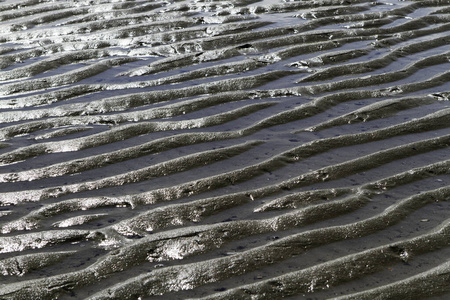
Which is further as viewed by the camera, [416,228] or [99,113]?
[99,113]

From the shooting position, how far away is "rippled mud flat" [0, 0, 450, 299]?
2.65m

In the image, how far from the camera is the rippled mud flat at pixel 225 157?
2654mm

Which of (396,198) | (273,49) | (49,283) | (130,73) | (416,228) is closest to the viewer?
(49,283)

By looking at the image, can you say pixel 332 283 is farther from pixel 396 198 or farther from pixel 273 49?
pixel 273 49

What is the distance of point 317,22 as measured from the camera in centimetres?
639

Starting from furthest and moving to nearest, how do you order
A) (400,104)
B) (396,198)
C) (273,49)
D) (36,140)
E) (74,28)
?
(74,28), (273,49), (400,104), (36,140), (396,198)

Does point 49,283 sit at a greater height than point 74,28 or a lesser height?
lesser

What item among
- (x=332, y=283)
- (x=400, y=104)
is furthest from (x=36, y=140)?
(x=400, y=104)

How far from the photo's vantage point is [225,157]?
3.73m

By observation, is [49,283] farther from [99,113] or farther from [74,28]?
[74,28]

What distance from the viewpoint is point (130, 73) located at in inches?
203

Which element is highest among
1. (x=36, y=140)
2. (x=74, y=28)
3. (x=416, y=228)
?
(x=74, y=28)

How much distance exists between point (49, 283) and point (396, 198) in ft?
6.04

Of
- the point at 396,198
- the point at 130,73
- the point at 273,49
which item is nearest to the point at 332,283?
the point at 396,198
